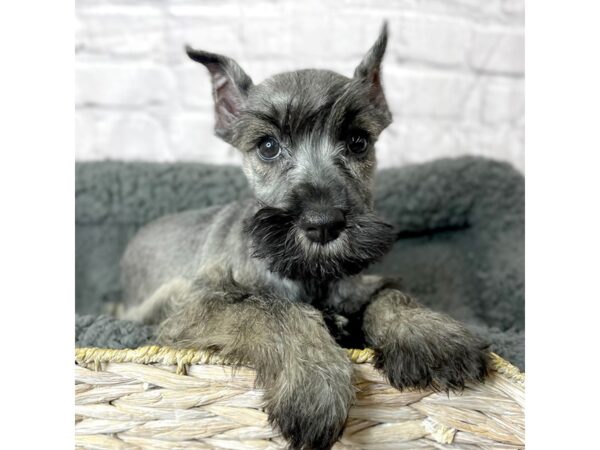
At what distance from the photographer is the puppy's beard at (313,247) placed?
1.83 meters

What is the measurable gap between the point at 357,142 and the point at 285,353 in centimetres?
96

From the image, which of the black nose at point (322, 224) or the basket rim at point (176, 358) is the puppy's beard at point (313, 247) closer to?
the black nose at point (322, 224)

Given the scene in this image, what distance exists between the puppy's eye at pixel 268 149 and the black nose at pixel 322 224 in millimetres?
496

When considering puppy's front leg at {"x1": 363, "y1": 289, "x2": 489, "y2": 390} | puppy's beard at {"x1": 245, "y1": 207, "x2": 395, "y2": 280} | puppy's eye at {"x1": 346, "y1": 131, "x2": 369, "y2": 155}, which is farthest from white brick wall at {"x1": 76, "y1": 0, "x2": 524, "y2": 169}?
puppy's front leg at {"x1": 363, "y1": 289, "x2": 489, "y2": 390}

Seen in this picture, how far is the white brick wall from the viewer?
12.1 feet

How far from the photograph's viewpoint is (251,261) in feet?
7.43

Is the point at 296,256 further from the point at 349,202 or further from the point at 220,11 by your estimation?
the point at 220,11

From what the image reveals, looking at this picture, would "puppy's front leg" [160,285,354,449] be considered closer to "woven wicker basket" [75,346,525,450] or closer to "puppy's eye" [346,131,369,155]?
"woven wicker basket" [75,346,525,450]

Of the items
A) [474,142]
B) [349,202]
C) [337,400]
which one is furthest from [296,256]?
[474,142]

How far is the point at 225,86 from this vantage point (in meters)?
2.46

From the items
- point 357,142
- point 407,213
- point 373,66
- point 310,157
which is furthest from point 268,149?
point 407,213

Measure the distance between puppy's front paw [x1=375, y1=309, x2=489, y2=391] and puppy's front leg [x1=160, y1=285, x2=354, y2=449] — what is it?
0.16 m

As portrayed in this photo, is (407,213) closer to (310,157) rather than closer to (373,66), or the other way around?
(373,66)
